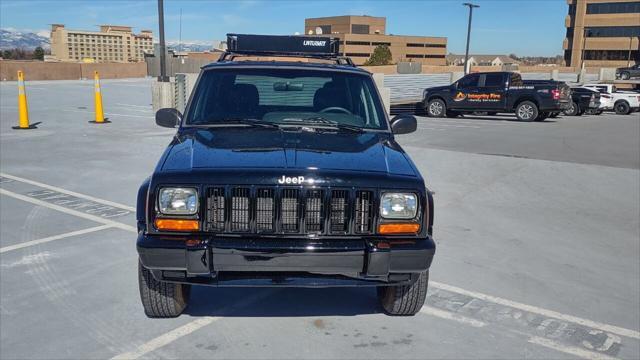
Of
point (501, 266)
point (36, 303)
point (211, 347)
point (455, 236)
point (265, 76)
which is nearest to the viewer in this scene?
point (211, 347)

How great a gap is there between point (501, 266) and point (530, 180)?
4494 mm

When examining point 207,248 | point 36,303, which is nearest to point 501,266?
point 207,248

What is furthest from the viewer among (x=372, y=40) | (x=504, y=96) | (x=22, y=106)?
(x=372, y=40)

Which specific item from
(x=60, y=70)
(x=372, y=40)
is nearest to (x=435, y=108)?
(x=60, y=70)

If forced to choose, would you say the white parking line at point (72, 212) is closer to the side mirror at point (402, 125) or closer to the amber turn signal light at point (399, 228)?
the side mirror at point (402, 125)

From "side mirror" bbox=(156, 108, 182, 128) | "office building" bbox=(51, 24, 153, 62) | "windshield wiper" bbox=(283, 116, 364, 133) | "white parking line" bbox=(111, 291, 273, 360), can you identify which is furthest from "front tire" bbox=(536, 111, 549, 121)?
"office building" bbox=(51, 24, 153, 62)

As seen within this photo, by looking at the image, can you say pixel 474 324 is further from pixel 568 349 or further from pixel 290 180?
pixel 290 180

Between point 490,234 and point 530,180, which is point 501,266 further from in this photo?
point 530,180

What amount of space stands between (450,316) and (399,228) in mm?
1101

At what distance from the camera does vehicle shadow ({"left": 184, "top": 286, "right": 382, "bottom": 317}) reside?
4125 mm

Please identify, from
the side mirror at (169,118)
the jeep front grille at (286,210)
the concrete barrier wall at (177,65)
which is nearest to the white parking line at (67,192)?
the side mirror at (169,118)

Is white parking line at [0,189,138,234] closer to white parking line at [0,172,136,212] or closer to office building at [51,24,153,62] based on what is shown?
white parking line at [0,172,136,212]

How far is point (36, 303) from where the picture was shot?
4164mm

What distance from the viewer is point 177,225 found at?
132 inches
